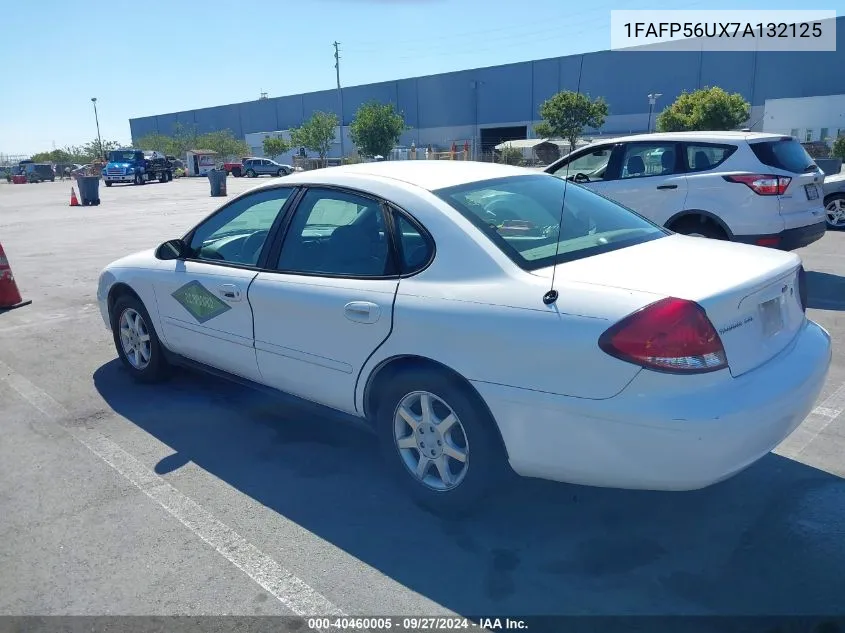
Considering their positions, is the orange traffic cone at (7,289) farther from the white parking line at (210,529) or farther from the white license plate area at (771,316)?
the white license plate area at (771,316)

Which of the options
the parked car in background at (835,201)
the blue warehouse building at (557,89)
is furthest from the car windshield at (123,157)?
the parked car in background at (835,201)

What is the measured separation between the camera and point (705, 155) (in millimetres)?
7652

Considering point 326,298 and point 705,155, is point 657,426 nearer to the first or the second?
point 326,298

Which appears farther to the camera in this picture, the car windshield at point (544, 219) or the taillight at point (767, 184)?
the taillight at point (767, 184)

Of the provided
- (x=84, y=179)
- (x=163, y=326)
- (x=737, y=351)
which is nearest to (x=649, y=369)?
(x=737, y=351)

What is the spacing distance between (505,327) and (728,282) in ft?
3.09

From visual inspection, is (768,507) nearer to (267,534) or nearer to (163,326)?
(267,534)

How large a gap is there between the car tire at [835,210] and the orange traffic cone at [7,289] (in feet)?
41.4

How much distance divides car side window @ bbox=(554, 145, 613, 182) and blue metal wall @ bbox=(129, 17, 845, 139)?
39641 millimetres

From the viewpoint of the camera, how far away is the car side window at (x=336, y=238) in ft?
11.6

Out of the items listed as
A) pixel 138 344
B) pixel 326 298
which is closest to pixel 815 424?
pixel 326 298

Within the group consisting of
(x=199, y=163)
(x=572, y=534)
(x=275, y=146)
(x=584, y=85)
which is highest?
(x=584, y=85)

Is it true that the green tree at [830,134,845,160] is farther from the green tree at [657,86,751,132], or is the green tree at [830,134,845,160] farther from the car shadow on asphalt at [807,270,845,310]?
the car shadow on asphalt at [807,270,845,310]

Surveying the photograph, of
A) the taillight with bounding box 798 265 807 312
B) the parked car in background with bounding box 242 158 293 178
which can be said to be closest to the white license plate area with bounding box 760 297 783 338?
the taillight with bounding box 798 265 807 312
